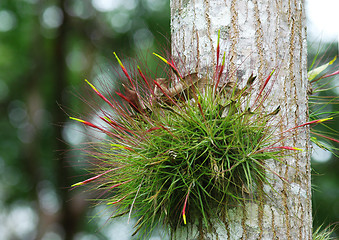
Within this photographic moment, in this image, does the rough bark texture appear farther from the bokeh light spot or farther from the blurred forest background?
the bokeh light spot

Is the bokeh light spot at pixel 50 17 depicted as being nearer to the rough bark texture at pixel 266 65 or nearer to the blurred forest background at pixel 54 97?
the blurred forest background at pixel 54 97

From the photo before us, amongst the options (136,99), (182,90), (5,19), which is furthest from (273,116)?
(5,19)

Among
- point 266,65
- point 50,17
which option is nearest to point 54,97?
point 266,65

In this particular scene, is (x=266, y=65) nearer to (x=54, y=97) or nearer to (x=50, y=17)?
(x=54, y=97)

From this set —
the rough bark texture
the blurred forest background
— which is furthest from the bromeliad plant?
the blurred forest background

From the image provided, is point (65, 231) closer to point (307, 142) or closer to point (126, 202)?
point (126, 202)

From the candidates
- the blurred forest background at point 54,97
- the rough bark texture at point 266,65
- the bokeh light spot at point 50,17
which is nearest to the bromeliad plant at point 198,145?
the rough bark texture at point 266,65
